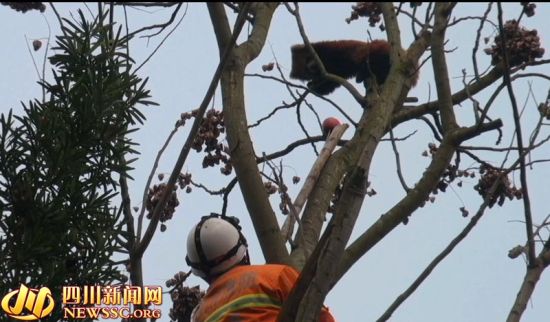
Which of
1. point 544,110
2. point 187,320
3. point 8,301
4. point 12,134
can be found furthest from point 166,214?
point 544,110

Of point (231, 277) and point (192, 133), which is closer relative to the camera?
point (192, 133)

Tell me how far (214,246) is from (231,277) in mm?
174

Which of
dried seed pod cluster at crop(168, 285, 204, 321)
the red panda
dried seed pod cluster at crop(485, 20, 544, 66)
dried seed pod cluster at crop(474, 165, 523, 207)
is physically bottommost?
dried seed pod cluster at crop(168, 285, 204, 321)

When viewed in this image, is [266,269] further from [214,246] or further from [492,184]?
[492,184]

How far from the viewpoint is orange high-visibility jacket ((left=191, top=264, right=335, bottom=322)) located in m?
3.58

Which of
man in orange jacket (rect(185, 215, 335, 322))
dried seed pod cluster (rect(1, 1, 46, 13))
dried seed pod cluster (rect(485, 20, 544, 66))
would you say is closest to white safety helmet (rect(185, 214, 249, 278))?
man in orange jacket (rect(185, 215, 335, 322))

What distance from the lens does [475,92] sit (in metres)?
5.03

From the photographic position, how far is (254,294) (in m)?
3.59

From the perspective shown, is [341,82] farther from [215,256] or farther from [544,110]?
[215,256]

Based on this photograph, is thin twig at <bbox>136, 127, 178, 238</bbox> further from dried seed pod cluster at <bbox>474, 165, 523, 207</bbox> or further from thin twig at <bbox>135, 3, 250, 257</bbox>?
dried seed pod cluster at <bbox>474, 165, 523, 207</bbox>

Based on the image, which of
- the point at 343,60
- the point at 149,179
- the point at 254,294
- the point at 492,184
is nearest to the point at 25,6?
the point at 149,179

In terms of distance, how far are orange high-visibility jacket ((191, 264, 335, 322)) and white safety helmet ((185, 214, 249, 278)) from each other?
0.55 ft

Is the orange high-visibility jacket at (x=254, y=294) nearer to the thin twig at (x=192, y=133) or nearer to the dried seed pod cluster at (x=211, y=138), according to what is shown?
the thin twig at (x=192, y=133)

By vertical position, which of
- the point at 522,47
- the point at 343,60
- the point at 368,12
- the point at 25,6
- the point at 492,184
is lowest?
the point at 492,184
